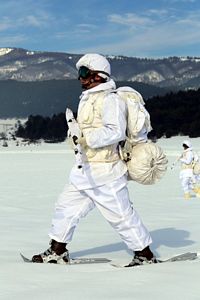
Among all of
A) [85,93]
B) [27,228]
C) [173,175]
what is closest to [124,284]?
[85,93]

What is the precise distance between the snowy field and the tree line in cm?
4891

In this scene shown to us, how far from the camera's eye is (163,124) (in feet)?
212

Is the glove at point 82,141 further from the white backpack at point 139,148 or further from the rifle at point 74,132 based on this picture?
the white backpack at point 139,148

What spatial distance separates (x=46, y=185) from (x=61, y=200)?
1142 cm

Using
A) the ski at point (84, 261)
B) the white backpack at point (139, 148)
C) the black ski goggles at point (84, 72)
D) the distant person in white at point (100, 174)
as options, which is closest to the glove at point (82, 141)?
the distant person in white at point (100, 174)

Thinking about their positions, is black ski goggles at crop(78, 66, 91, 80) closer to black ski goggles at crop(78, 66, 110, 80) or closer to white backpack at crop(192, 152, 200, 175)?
black ski goggles at crop(78, 66, 110, 80)

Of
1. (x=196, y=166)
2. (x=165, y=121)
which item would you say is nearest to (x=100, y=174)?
(x=196, y=166)

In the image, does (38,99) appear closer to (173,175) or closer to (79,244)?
(173,175)

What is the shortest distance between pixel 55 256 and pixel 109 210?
0.59m

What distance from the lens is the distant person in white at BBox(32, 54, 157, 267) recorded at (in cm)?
491

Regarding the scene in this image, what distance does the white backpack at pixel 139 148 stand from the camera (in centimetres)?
502

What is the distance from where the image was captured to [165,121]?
65562mm

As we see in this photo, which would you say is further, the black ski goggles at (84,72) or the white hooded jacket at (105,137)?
the black ski goggles at (84,72)

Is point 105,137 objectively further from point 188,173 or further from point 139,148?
point 188,173
